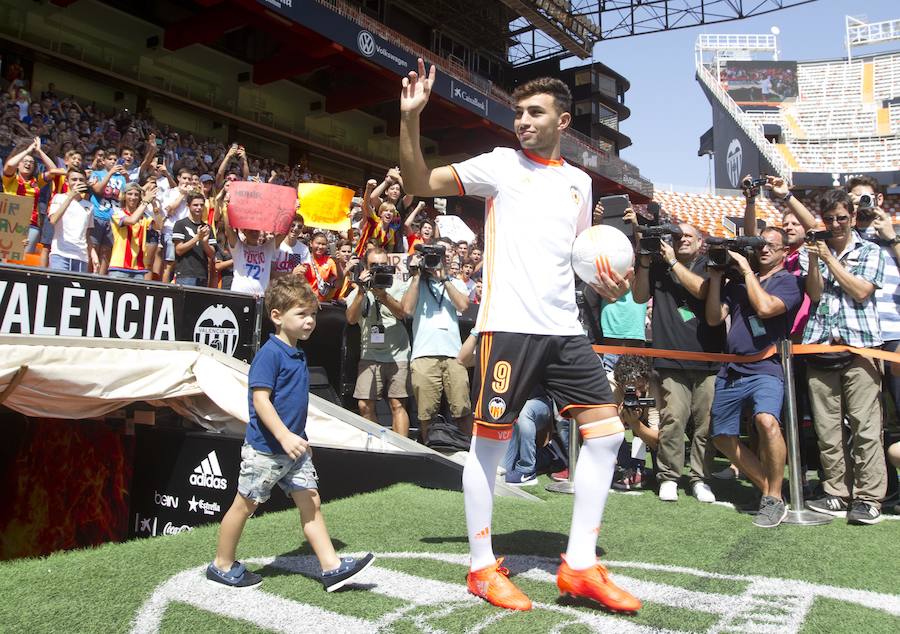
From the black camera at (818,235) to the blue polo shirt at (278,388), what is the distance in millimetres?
3389

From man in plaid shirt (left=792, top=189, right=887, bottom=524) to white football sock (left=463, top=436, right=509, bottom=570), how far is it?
2863mm

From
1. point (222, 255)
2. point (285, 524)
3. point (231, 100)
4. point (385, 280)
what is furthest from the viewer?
point (231, 100)

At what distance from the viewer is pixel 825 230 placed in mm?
4746

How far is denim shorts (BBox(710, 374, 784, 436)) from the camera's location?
4680 mm

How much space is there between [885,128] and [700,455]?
159 feet

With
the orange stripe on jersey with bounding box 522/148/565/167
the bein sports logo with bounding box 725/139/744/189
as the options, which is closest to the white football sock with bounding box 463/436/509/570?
the orange stripe on jersey with bounding box 522/148/565/167

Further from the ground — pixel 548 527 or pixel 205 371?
pixel 205 371

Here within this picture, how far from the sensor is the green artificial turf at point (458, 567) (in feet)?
8.55

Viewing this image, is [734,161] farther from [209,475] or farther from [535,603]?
[535,603]

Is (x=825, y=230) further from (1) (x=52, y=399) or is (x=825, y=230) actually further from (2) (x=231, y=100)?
(2) (x=231, y=100)

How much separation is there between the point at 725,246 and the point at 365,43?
52.2 feet

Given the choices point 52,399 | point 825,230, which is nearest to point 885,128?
point 825,230

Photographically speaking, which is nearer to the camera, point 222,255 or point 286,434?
point 286,434

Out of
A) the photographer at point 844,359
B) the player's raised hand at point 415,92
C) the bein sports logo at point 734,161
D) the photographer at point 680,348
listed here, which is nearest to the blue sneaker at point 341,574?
the player's raised hand at point 415,92
